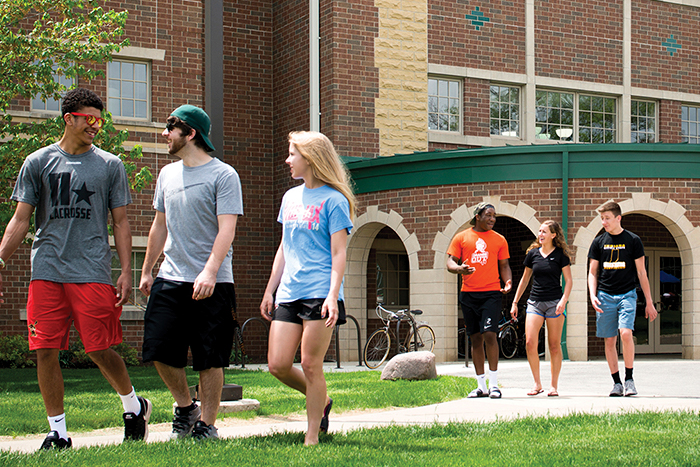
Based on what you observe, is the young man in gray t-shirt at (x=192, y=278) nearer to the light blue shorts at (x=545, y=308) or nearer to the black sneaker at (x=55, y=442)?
the black sneaker at (x=55, y=442)

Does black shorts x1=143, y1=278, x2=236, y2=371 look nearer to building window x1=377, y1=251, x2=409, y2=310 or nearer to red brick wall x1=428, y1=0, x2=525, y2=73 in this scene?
building window x1=377, y1=251, x2=409, y2=310

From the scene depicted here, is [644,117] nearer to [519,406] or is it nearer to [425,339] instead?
[425,339]

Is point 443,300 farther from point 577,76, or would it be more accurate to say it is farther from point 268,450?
point 268,450

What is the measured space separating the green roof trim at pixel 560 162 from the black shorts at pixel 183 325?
1043cm

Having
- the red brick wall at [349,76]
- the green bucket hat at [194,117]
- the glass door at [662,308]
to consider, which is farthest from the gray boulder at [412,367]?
the glass door at [662,308]

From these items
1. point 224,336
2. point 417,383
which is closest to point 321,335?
point 224,336

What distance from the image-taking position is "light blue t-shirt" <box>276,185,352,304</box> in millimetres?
5230

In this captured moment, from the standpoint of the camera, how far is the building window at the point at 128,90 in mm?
17453

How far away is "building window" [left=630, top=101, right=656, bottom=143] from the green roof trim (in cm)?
584

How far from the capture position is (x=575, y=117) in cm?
2005

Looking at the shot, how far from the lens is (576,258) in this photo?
14.7 meters

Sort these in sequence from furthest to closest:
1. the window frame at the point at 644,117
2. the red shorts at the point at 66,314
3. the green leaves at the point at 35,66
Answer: the window frame at the point at 644,117, the green leaves at the point at 35,66, the red shorts at the point at 66,314

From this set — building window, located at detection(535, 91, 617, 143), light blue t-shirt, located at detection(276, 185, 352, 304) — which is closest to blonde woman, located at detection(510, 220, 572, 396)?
light blue t-shirt, located at detection(276, 185, 352, 304)

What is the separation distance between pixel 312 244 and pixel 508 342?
13.2 meters
